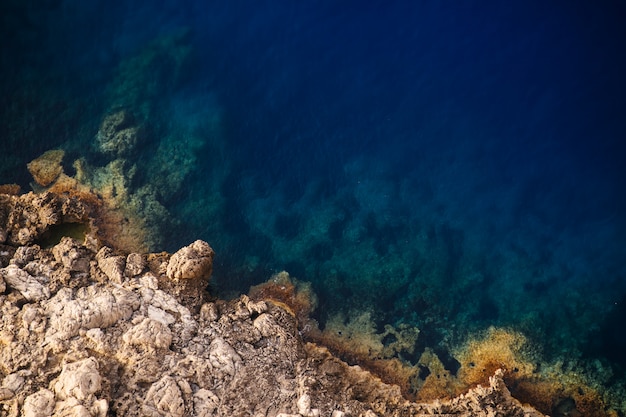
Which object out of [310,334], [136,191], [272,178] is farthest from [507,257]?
[136,191]

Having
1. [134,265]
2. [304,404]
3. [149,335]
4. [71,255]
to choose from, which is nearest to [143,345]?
[149,335]

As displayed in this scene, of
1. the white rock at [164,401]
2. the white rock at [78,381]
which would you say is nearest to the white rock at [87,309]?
the white rock at [78,381]

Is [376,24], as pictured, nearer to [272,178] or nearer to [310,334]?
[272,178]

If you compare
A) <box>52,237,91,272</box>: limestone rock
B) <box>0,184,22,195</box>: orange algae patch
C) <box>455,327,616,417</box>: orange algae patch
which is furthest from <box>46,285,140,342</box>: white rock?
<box>455,327,616,417</box>: orange algae patch

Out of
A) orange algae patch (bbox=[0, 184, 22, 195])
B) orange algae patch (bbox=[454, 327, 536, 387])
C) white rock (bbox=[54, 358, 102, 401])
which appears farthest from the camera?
orange algae patch (bbox=[0, 184, 22, 195])

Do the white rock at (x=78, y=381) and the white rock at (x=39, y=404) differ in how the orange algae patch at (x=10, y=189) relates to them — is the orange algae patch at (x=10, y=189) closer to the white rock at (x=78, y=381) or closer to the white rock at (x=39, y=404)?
the white rock at (x=78, y=381)

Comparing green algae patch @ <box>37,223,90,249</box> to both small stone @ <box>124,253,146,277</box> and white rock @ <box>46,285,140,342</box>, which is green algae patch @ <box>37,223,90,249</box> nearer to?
small stone @ <box>124,253,146,277</box>
